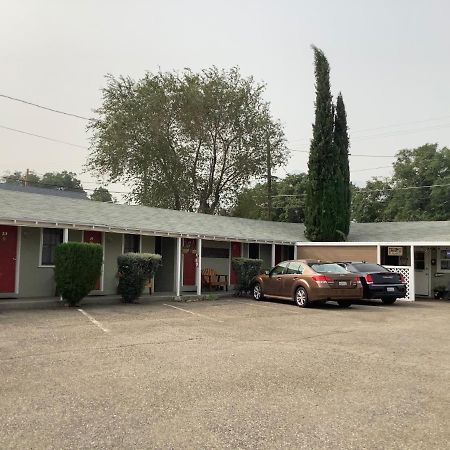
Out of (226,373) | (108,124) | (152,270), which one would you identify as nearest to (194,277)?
(152,270)

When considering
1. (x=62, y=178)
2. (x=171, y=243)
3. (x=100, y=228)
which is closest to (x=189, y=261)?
(x=171, y=243)

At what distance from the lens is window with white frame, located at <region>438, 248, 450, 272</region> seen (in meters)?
20.5

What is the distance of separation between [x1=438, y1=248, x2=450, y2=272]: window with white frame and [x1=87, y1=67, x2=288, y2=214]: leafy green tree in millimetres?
19616

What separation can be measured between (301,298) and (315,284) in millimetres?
811

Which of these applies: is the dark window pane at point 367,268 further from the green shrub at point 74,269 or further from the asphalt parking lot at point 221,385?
the green shrub at point 74,269

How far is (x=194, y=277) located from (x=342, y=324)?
31.8ft

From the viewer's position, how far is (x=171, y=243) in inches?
746

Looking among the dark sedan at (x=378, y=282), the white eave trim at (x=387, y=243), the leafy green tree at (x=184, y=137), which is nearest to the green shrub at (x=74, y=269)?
the dark sedan at (x=378, y=282)

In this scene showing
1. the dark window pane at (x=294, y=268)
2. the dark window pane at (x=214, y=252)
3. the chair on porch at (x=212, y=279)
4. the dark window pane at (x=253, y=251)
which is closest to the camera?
the dark window pane at (x=294, y=268)

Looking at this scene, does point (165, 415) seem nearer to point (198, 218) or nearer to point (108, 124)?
point (198, 218)

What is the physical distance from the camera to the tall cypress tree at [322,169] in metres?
24.6

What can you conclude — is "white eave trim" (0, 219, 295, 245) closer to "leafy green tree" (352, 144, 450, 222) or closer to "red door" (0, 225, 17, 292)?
"red door" (0, 225, 17, 292)

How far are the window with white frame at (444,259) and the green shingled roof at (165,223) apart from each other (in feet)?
2.97

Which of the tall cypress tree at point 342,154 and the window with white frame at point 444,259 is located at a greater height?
the tall cypress tree at point 342,154
